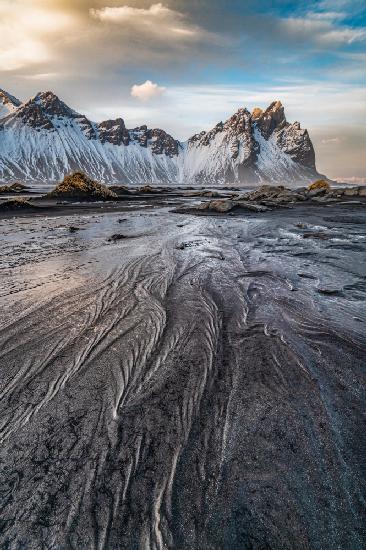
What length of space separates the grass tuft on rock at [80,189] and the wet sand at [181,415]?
2282cm

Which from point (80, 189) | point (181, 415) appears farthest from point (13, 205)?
point (181, 415)

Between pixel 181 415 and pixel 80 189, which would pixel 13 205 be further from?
pixel 181 415

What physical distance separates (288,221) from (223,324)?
1055cm

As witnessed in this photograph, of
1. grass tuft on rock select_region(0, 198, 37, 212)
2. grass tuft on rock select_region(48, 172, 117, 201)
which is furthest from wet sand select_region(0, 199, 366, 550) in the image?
grass tuft on rock select_region(48, 172, 117, 201)

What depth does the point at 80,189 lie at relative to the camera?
25.8 m

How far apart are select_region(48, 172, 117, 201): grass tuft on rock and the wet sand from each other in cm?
2282

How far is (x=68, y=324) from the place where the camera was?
125 inches

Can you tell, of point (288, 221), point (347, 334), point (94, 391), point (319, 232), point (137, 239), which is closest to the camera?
point (94, 391)

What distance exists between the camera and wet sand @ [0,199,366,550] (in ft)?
4.39

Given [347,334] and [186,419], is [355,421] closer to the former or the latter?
[186,419]

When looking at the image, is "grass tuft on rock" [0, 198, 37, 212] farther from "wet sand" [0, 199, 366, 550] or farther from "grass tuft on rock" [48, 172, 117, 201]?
"wet sand" [0, 199, 366, 550]

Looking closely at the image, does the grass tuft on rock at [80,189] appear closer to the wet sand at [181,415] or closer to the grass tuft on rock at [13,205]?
the grass tuft on rock at [13,205]

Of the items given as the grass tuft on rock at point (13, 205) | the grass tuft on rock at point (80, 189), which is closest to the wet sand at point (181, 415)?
the grass tuft on rock at point (13, 205)

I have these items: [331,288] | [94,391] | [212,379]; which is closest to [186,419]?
[212,379]
